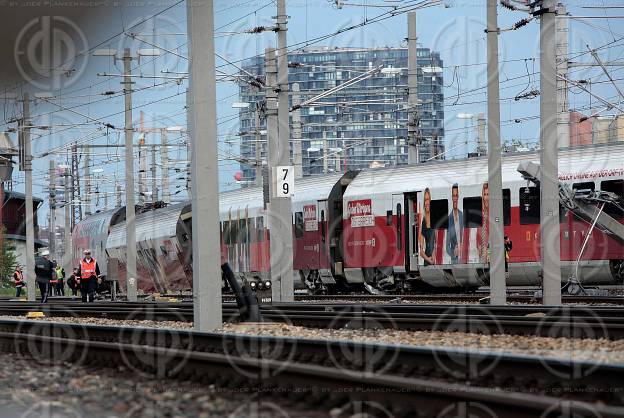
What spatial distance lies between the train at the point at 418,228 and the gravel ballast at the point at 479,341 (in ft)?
32.0

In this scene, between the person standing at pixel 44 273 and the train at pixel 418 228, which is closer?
the train at pixel 418 228

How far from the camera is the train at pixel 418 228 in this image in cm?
2339

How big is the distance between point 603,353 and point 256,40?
21395 mm

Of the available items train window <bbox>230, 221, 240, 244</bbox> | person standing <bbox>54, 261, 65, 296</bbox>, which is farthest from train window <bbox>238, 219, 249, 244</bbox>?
person standing <bbox>54, 261, 65, 296</bbox>

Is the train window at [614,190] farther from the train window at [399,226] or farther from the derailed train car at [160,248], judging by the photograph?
the derailed train car at [160,248]

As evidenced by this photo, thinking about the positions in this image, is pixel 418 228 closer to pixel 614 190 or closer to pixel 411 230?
pixel 411 230

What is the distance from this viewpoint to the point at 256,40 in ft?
99.9

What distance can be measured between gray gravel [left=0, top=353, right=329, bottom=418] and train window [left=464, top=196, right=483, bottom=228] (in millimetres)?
15976

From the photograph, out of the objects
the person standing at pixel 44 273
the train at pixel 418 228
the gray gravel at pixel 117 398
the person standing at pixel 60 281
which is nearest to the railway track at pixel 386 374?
the gray gravel at pixel 117 398

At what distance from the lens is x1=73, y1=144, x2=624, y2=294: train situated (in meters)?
23.4

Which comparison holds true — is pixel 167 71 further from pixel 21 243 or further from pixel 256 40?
pixel 21 243

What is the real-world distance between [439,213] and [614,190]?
193 inches

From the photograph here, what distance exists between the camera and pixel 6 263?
2613 inches

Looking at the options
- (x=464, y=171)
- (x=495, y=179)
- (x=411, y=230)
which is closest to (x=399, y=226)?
(x=411, y=230)
